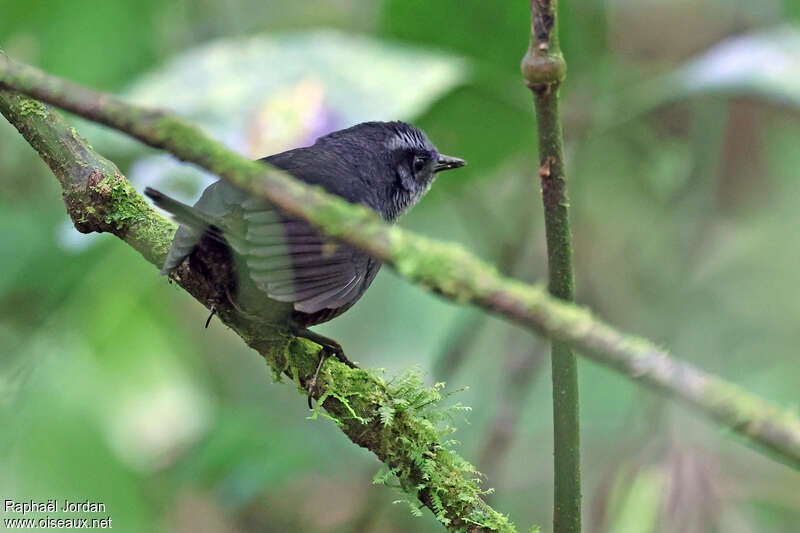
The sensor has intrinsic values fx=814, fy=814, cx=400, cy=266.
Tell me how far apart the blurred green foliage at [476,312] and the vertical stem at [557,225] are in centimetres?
186

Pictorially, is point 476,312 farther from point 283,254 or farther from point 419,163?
point 283,254

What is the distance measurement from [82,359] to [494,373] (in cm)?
275

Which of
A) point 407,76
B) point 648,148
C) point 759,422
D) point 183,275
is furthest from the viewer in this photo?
point 648,148

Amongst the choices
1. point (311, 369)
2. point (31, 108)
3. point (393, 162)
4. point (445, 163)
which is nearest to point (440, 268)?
point (311, 369)

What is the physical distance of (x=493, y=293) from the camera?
48.1 inches

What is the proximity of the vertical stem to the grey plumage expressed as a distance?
49 cm

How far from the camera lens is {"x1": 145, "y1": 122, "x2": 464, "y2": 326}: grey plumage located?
7.36ft

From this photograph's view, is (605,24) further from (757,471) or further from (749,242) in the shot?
(757,471)

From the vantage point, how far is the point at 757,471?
5.47 metres

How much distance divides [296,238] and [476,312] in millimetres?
3019

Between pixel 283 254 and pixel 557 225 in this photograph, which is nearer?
pixel 557 225

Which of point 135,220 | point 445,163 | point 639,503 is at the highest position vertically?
point 445,163

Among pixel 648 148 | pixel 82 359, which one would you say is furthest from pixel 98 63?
pixel 648 148

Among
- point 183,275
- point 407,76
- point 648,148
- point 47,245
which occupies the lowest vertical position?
point 183,275
